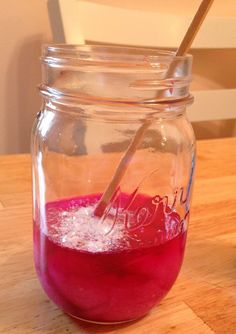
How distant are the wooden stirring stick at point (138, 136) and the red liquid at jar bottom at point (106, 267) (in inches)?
0.8

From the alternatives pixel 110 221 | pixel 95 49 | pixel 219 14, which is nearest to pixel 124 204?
pixel 110 221

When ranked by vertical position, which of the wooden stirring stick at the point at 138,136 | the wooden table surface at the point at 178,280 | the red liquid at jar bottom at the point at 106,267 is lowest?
the wooden table surface at the point at 178,280

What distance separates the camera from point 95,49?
1.33ft

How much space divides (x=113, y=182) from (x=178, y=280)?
0.12 m

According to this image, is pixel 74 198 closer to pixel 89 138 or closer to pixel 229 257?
pixel 89 138

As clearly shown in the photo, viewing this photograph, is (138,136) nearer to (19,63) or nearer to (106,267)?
(106,267)

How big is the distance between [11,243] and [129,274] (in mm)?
178

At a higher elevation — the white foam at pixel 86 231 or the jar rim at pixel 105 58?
the jar rim at pixel 105 58

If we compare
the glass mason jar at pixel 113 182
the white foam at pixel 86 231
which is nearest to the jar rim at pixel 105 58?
the glass mason jar at pixel 113 182

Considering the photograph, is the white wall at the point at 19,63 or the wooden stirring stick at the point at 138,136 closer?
the wooden stirring stick at the point at 138,136

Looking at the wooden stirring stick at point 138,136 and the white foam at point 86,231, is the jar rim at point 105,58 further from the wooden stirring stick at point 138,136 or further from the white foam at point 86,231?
the white foam at point 86,231

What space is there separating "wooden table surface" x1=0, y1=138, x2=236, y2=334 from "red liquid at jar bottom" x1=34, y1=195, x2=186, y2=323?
0.06 ft

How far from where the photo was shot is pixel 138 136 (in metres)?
0.35

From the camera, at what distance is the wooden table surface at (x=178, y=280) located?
1.16 feet
